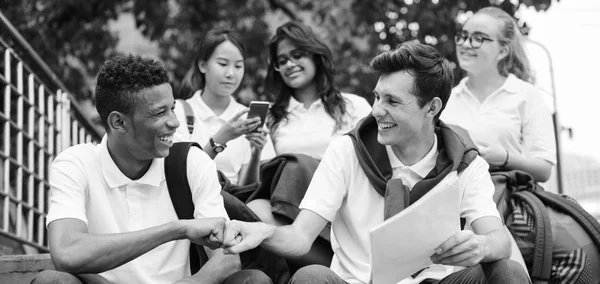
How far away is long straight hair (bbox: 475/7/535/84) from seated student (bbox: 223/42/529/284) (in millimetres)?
1413

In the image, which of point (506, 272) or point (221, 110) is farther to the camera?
point (221, 110)

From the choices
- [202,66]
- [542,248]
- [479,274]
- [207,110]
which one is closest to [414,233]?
[479,274]

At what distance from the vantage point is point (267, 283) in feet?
9.92

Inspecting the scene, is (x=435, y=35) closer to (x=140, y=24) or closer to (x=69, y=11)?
(x=140, y=24)

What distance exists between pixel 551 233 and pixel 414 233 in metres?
1.33

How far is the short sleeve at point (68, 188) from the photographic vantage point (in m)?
2.97

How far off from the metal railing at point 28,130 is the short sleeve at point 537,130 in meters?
3.01

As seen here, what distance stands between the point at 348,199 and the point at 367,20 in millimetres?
4825

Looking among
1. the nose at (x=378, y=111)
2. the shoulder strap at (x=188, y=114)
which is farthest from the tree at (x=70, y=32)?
the nose at (x=378, y=111)

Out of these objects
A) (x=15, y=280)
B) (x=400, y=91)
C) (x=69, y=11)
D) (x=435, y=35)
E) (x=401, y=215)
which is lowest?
(x=15, y=280)

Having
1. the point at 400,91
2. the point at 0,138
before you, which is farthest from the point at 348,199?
the point at 0,138

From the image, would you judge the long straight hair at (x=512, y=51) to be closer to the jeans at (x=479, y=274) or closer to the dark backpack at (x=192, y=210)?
the jeans at (x=479, y=274)

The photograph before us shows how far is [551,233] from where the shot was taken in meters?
3.75

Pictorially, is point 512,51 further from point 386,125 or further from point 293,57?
point 386,125
